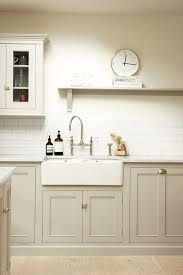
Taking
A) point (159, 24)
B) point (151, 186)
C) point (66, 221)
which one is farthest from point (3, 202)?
point (159, 24)

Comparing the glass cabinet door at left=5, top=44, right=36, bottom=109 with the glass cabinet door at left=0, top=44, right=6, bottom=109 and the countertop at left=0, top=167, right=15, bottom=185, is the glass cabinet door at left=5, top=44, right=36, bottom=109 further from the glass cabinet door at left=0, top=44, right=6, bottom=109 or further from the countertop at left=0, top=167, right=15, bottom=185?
the countertop at left=0, top=167, right=15, bottom=185

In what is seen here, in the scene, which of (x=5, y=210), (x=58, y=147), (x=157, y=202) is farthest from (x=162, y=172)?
(x=5, y=210)

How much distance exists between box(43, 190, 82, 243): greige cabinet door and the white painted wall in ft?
2.41

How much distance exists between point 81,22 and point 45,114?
3.57 feet

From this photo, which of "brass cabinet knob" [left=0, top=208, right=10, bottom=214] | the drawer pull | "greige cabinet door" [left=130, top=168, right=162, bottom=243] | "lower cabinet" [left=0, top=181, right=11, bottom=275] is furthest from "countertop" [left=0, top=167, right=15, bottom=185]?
the drawer pull

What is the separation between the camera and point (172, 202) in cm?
451

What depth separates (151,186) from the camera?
4.51 metres

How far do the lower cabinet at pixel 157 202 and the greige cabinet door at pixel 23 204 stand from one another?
98 centimetres

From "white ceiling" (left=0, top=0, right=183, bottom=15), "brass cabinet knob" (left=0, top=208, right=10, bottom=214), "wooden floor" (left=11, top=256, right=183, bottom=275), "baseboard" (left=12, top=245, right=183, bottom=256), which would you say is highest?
"white ceiling" (left=0, top=0, right=183, bottom=15)

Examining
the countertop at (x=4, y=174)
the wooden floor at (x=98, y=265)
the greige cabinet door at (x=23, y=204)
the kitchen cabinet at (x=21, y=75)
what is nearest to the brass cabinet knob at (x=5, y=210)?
the countertop at (x=4, y=174)

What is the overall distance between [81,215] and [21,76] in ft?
5.13

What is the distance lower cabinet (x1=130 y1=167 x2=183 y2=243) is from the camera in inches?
177

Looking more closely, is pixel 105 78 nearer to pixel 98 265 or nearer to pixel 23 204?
pixel 23 204

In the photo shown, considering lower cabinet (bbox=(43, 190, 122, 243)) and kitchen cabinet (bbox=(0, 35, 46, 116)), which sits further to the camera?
kitchen cabinet (bbox=(0, 35, 46, 116))
